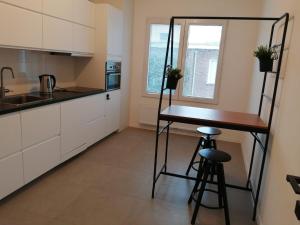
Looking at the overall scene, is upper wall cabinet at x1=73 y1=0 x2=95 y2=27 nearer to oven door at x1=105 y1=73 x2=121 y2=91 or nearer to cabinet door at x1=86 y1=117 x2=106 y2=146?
oven door at x1=105 y1=73 x2=121 y2=91

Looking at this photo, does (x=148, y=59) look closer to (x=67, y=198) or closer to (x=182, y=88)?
(x=182, y=88)

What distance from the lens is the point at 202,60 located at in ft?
14.9

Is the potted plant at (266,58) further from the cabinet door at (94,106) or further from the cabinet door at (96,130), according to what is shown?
the cabinet door at (96,130)

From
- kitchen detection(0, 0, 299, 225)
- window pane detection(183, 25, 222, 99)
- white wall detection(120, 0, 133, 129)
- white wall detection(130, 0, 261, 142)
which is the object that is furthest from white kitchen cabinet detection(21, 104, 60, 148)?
window pane detection(183, 25, 222, 99)

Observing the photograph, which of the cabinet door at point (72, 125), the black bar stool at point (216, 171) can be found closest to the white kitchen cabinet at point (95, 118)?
the cabinet door at point (72, 125)

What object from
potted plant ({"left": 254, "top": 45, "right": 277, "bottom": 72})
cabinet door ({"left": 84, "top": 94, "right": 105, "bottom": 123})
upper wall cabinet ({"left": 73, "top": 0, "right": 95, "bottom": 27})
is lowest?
cabinet door ({"left": 84, "top": 94, "right": 105, "bottom": 123})

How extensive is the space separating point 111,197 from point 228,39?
10.9ft

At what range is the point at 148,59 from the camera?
4812mm

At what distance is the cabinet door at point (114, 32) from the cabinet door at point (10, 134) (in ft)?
6.68

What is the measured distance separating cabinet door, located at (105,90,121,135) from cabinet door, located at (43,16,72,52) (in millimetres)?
1117

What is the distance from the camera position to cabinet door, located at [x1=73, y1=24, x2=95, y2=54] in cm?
341

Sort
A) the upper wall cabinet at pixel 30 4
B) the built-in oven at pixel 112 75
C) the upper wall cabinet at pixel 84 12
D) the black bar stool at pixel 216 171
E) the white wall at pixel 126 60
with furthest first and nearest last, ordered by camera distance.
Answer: the white wall at pixel 126 60
the built-in oven at pixel 112 75
the upper wall cabinet at pixel 84 12
the upper wall cabinet at pixel 30 4
the black bar stool at pixel 216 171

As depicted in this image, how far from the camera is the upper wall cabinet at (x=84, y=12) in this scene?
3.35 m

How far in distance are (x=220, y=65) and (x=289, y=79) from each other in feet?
8.57
